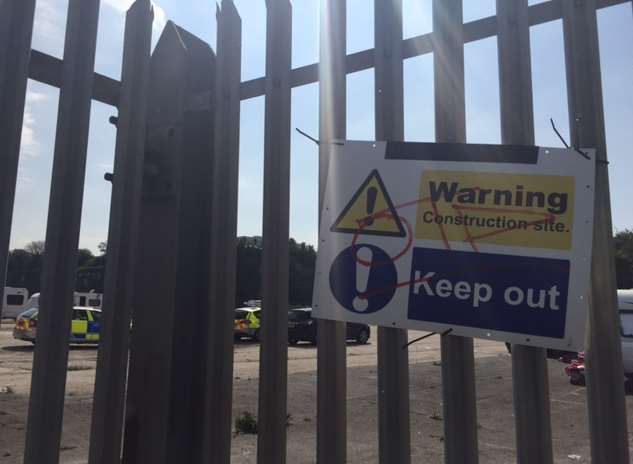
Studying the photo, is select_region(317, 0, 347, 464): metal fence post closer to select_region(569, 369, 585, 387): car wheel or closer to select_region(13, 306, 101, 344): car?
select_region(569, 369, 585, 387): car wheel

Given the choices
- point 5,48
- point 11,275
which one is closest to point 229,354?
point 5,48

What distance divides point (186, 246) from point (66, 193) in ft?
1.59

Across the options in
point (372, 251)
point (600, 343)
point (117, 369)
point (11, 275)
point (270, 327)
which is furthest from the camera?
point (11, 275)

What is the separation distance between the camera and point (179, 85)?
2.29 metres

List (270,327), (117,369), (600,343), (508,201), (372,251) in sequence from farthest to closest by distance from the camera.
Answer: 1. (117,369)
2. (270,327)
3. (372,251)
4. (508,201)
5. (600,343)

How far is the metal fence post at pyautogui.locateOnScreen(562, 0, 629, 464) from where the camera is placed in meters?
1.53

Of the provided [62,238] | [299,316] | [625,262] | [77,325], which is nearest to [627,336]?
[62,238]

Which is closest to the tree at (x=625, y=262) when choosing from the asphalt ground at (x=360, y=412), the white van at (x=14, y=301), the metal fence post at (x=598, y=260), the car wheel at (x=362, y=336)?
the car wheel at (x=362, y=336)

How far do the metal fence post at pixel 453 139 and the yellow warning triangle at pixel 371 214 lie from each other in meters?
0.26

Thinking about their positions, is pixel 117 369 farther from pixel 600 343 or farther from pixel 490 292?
pixel 600 343

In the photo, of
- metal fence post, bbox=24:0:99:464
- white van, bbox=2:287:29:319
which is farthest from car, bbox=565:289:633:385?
white van, bbox=2:287:29:319

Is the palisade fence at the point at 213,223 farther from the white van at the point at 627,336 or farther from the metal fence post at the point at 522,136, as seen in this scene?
the white van at the point at 627,336

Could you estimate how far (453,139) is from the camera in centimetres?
174

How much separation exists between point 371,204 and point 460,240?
12.4 inches
